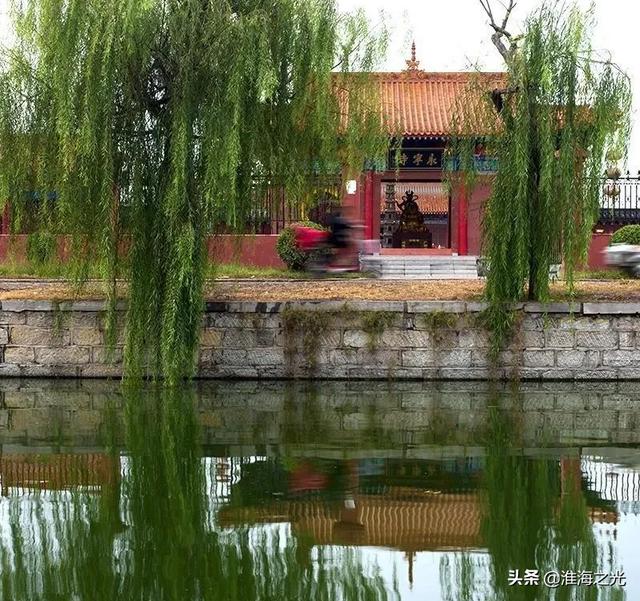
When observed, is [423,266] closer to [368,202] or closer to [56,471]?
[368,202]

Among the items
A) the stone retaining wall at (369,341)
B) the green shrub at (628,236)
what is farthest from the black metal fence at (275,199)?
the green shrub at (628,236)

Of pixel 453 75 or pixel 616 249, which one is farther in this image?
pixel 453 75

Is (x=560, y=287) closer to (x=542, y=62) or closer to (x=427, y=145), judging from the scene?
(x=542, y=62)

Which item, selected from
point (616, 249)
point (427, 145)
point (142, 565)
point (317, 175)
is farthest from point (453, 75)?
point (142, 565)

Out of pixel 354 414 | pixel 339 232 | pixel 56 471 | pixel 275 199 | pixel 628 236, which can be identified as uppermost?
pixel 275 199

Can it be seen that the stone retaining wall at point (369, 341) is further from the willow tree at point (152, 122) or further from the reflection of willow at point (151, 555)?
the reflection of willow at point (151, 555)

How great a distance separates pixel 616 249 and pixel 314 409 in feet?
28.4

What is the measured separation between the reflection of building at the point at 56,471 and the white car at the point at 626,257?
11440 millimetres

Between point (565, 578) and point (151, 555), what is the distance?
7.17ft

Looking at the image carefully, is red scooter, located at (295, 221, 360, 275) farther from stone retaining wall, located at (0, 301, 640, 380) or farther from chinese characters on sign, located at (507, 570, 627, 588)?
chinese characters on sign, located at (507, 570, 627, 588)

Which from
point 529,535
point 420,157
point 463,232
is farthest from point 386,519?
point 420,157

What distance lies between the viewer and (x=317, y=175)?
14617 millimetres

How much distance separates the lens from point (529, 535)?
6086 mm

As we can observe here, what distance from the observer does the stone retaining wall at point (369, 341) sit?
1302 cm
